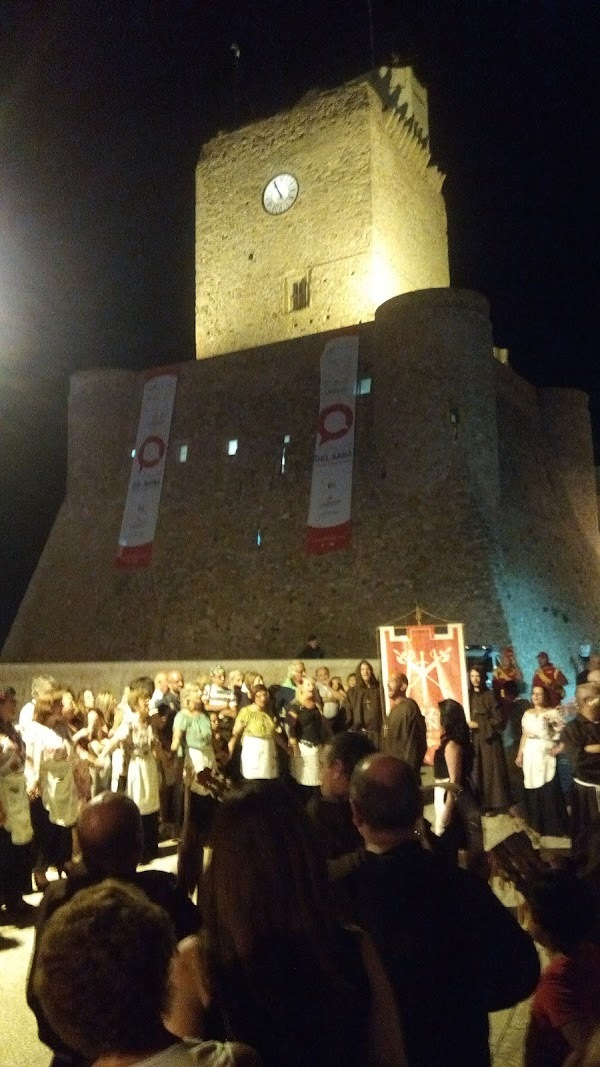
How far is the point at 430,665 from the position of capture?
9508mm

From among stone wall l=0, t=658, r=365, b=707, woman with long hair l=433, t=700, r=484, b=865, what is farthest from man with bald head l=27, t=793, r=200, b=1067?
stone wall l=0, t=658, r=365, b=707

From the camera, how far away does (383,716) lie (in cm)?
955

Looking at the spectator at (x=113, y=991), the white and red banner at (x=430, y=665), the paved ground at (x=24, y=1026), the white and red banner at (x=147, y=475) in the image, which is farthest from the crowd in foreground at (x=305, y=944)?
the white and red banner at (x=147, y=475)

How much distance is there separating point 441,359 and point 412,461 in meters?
2.37

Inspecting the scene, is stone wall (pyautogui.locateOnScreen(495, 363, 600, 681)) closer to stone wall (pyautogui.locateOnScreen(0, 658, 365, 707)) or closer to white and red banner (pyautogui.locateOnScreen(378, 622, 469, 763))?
stone wall (pyautogui.locateOnScreen(0, 658, 365, 707))

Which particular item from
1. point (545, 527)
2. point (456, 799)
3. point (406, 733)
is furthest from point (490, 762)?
point (545, 527)

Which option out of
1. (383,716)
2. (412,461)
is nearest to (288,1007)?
(383,716)

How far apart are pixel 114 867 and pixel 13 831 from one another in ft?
12.2

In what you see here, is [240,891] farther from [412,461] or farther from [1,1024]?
[412,461]

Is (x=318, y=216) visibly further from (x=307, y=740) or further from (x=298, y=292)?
(x=307, y=740)

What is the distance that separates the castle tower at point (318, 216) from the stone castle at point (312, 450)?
0.07 m

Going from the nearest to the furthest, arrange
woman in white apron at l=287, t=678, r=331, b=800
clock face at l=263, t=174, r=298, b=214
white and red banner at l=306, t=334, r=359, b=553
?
woman in white apron at l=287, t=678, r=331, b=800, white and red banner at l=306, t=334, r=359, b=553, clock face at l=263, t=174, r=298, b=214

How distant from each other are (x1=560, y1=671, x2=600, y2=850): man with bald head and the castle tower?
1980 cm

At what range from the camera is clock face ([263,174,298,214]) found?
2600 cm
